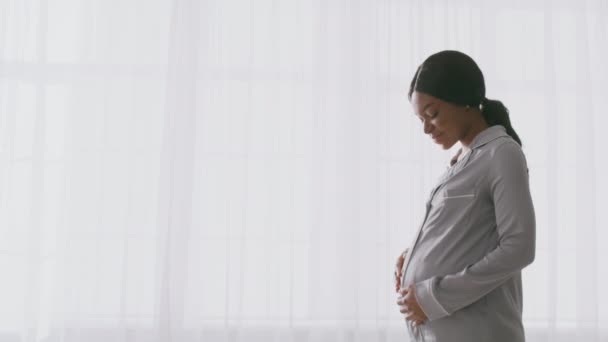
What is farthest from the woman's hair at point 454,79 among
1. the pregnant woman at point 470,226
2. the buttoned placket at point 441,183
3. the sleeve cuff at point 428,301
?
the sleeve cuff at point 428,301

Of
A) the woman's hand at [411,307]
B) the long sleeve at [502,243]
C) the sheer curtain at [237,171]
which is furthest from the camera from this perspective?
the sheer curtain at [237,171]

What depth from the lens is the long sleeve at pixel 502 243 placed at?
1.03 meters

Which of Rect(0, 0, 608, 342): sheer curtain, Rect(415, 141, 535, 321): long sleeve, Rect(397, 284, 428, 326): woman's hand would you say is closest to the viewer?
Rect(415, 141, 535, 321): long sleeve

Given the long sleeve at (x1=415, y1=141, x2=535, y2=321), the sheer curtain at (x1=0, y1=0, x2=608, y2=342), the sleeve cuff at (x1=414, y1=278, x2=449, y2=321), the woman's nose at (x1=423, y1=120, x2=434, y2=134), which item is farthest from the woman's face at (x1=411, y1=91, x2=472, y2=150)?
the sheer curtain at (x1=0, y1=0, x2=608, y2=342)

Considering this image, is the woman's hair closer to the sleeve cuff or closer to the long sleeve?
the long sleeve

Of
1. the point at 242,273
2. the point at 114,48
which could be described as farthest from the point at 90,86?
the point at 242,273

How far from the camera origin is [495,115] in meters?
1.19

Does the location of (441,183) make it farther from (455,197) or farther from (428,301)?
(428,301)

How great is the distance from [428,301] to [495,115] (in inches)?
16.9

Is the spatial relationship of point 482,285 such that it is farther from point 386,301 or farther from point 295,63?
point 295,63

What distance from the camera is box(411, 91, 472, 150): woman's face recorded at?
1165 mm

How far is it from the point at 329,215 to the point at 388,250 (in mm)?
279

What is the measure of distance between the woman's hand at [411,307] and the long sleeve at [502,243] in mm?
42

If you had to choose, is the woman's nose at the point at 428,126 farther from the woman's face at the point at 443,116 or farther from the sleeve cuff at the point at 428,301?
the sleeve cuff at the point at 428,301
